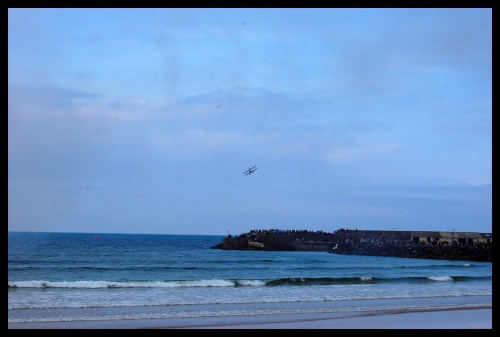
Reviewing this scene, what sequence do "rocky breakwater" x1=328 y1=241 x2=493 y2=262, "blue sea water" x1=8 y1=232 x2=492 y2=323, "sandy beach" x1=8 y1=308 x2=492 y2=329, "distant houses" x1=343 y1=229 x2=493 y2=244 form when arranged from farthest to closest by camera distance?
1. "distant houses" x1=343 y1=229 x2=493 y2=244
2. "rocky breakwater" x1=328 y1=241 x2=493 y2=262
3. "blue sea water" x1=8 y1=232 x2=492 y2=323
4. "sandy beach" x1=8 y1=308 x2=492 y2=329

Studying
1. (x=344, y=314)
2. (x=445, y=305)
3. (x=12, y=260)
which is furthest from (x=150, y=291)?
(x=12, y=260)

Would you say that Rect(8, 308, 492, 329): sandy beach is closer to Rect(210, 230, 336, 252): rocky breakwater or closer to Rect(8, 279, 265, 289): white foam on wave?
Rect(8, 279, 265, 289): white foam on wave

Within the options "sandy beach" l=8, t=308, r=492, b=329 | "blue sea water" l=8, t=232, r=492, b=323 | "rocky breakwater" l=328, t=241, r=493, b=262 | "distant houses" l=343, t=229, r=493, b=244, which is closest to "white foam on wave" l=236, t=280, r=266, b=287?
"blue sea water" l=8, t=232, r=492, b=323

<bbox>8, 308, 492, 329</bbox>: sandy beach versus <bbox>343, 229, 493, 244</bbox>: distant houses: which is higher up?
<bbox>343, 229, 493, 244</bbox>: distant houses

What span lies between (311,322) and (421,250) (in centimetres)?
3784

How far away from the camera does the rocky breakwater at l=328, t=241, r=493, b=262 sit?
4558 centimetres

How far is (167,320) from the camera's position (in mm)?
14531

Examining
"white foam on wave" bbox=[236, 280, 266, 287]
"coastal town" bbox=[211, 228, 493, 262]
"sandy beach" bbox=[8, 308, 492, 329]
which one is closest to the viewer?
"sandy beach" bbox=[8, 308, 492, 329]

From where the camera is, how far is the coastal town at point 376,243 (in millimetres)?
47594

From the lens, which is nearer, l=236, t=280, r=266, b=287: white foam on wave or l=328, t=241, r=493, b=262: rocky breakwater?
l=236, t=280, r=266, b=287: white foam on wave

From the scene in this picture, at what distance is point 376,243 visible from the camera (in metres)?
54.7

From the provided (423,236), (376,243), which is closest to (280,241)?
(376,243)

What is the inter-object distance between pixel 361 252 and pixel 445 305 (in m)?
35.0
